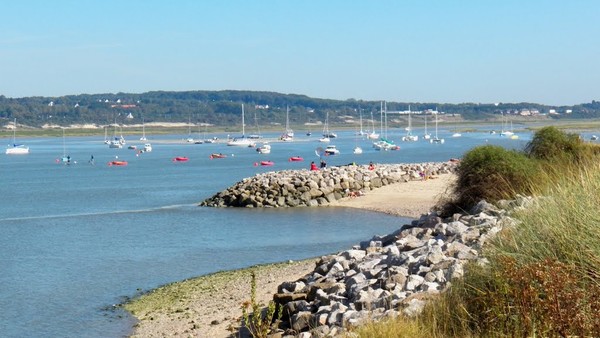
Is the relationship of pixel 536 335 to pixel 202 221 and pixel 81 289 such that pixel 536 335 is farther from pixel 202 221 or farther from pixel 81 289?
pixel 202 221

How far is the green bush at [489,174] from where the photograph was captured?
2073 cm

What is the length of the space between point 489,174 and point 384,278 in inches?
356

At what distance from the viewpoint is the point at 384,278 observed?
13219mm

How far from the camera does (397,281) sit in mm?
12766

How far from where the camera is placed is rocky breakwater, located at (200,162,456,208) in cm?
4278

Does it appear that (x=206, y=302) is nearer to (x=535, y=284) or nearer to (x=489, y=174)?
(x=489, y=174)

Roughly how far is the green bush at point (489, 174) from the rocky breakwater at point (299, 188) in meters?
20.7

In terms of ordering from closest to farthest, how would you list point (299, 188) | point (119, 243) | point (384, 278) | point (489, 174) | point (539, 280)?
1. point (539, 280)
2. point (384, 278)
3. point (489, 174)
4. point (119, 243)
5. point (299, 188)

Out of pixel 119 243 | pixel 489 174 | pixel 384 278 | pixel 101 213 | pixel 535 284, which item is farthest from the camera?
pixel 101 213

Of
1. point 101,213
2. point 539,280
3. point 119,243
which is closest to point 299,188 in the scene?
point 101,213

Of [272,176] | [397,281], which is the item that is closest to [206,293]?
[397,281]

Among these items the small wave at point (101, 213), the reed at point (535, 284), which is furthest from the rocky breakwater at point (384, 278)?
the small wave at point (101, 213)

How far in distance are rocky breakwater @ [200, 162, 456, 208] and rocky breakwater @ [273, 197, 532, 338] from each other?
25.4 meters

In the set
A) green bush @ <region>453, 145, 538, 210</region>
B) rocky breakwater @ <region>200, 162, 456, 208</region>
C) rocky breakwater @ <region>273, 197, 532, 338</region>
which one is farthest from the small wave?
rocky breakwater @ <region>273, 197, 532, 338</region>
